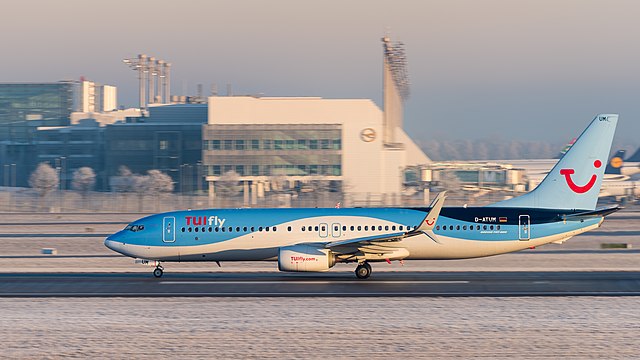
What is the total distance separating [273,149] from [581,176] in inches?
3115

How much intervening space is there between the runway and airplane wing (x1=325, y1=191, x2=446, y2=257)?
3.77 ft

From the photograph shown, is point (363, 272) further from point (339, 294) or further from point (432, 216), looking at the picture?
point (339, 294)

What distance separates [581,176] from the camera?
120 feet

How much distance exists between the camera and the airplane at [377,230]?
34.4 metres

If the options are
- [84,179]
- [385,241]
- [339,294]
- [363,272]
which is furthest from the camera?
[84,179]

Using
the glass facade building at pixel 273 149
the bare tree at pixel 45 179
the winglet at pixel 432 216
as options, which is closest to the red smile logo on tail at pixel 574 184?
the winglet at pixel 432 216

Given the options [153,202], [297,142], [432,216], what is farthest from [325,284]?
[297,142]

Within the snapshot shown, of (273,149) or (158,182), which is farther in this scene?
(273,149)

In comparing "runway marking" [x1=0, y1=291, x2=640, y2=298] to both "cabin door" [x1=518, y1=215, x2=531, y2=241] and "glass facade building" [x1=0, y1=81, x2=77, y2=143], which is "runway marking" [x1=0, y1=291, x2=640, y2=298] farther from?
"glass facade building" [x1=0, y1=81, x2=77, y2=143]

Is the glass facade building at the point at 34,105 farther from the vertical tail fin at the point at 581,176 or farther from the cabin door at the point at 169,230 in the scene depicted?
the vertical tail fin at the point at 581,176

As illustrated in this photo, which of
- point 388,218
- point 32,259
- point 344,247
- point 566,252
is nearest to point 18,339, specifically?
point 344,247

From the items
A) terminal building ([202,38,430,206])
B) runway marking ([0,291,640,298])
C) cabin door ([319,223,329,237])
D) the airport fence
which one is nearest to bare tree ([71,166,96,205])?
the airport fence

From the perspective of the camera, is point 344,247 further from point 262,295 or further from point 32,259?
point 32,259

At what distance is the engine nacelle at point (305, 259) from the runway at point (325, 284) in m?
0.59
